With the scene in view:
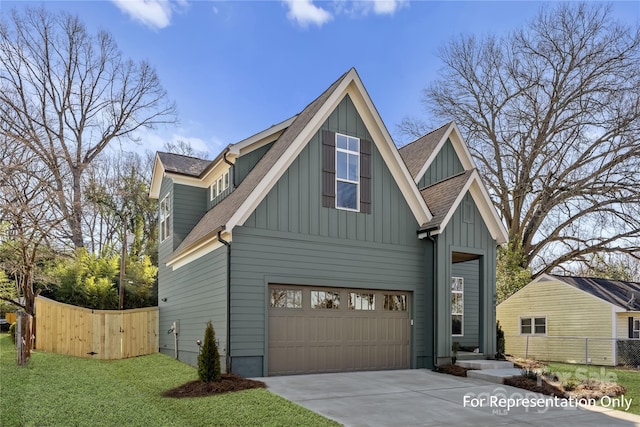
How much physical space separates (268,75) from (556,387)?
13.0 m

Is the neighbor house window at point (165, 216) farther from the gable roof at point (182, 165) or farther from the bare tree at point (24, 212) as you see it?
the bare tree at point (24, 212)

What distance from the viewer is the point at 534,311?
21.1m

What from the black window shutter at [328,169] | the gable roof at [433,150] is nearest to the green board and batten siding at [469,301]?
the gable roof at [433,150]

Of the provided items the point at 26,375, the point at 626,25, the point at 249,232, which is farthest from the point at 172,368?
the point at 626,25

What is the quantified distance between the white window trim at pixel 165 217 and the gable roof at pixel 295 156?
259cm

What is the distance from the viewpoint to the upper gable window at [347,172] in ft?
39.6

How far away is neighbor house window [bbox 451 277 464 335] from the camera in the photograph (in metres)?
15.2

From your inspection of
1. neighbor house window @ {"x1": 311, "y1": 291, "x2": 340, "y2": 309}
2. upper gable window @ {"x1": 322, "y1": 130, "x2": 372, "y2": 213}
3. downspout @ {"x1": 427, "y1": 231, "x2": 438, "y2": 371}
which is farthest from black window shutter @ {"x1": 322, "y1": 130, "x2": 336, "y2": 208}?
downspout @ {"x1": 427, "y1": 231, "x2": 438, "y2": 371}

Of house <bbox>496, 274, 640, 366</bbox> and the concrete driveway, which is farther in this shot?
house <bbox>496, 274, 640, 366</bbox>

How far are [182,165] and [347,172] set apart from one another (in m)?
6.57

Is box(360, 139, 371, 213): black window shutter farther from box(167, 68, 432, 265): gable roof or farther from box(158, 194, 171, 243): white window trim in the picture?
box(158, 194, 171, 243): white window trim

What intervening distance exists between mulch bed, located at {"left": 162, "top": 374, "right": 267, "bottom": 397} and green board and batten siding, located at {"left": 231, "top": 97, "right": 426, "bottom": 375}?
0.83 m

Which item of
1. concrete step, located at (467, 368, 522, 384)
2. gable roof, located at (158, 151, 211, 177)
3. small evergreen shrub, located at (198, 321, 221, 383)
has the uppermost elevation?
gable roof, located at (158, 151, 211, 177)

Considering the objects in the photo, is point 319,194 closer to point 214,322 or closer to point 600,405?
point 214,322
